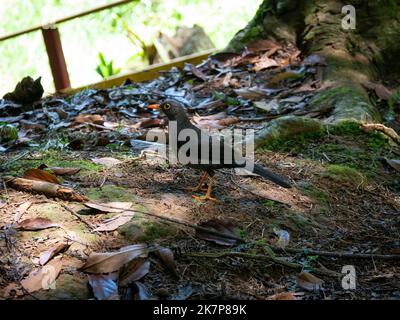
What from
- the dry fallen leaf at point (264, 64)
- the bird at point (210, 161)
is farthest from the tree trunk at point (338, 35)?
the bird at point (210, 161)

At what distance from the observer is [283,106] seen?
17.7 feet

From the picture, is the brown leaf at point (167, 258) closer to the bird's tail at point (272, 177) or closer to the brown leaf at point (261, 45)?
the bird's tail at point (272, 177)

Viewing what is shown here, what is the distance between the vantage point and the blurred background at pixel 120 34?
11617mm

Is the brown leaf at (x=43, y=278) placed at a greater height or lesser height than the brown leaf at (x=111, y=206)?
lesser

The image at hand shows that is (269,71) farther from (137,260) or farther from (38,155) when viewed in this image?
(137,260)

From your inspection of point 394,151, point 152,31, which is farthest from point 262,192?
point 152,31

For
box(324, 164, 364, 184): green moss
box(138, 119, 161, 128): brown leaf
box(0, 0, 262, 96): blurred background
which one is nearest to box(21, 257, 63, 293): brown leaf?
box(324, 164, 364, 184): green moss

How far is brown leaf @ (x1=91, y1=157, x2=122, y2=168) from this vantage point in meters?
3.94

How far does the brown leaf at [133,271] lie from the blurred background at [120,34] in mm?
9028

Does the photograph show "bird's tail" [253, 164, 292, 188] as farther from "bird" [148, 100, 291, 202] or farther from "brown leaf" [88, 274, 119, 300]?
"brown leaf" [88, 274, 119, 300]

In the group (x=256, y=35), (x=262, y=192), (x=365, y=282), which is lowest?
(x=365, y=282)

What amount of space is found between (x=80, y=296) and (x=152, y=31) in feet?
33.5

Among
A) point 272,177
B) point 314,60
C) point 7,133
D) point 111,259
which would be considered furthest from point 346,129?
point 7,133

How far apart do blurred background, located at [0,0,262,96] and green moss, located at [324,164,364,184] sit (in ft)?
25.5
